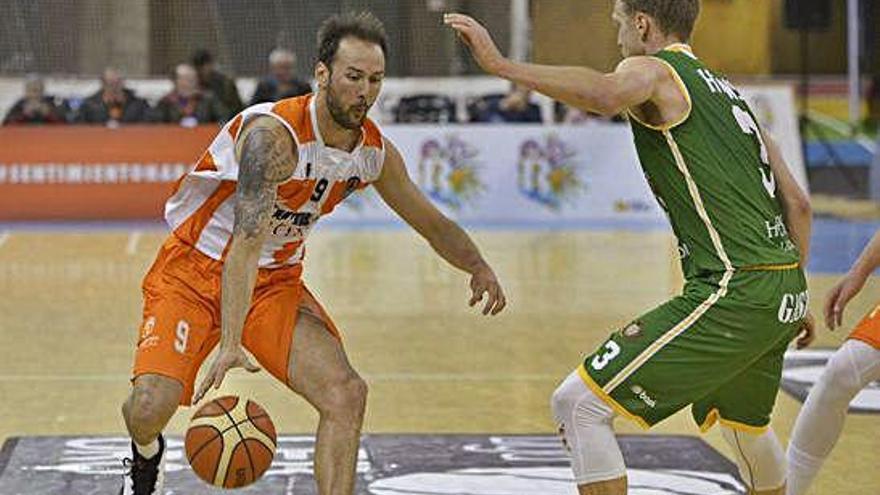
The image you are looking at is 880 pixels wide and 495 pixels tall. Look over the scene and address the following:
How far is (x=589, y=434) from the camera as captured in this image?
6371 mm

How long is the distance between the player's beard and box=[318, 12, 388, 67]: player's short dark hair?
0.13m

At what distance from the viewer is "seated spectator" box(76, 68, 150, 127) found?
2248 centimetres

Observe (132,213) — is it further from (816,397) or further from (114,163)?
(816,397)

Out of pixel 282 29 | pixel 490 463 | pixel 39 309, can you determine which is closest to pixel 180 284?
pixel 490 463

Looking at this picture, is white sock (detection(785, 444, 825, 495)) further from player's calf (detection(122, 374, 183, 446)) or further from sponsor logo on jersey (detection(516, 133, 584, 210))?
sponsor logo on jersey (detection(516, 133, 584, 210))

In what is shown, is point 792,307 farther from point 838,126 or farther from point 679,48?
point 838,126

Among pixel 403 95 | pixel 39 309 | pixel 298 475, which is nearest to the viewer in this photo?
pixel 298 475

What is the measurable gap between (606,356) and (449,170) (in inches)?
614

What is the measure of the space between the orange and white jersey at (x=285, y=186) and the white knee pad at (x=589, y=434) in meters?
1.37

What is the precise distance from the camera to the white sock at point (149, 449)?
24.1 ft

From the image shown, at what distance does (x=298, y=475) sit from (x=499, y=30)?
58.4ft

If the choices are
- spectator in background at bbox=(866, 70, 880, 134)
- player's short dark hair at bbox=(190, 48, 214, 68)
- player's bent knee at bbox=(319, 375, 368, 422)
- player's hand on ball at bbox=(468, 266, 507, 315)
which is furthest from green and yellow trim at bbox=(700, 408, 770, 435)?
spectator in background at bbox=(866, 70, 880, 134)

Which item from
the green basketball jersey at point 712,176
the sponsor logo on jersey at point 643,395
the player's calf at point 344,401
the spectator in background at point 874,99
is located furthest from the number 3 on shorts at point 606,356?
the spectator in background at point 874,99

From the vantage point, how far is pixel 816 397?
7496 mm
